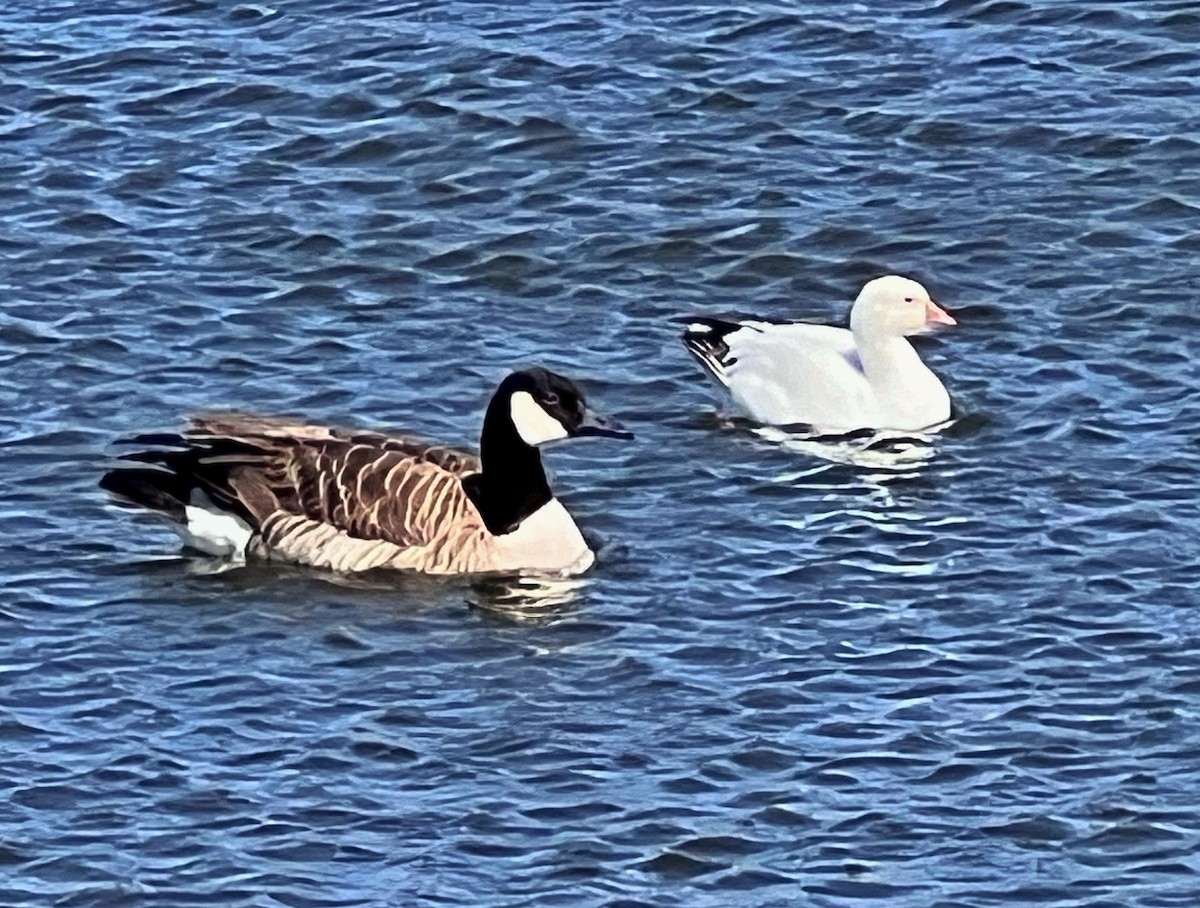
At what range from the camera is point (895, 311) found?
15547mm

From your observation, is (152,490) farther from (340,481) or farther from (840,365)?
(840,365)

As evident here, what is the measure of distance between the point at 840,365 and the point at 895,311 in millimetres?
376

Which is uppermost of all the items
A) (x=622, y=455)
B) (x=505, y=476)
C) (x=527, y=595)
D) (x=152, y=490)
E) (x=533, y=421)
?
(x=533, y=421)

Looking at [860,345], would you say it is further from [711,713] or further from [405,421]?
[711,713]

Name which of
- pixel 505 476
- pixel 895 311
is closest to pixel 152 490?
pixel 505 476

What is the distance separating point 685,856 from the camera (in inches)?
A: 416

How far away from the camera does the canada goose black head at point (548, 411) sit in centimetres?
1377

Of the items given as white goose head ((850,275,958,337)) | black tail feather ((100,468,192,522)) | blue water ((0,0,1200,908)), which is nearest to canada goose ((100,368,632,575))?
black tail feather ((100,468,192,522))

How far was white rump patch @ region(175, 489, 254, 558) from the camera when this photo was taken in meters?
13.7

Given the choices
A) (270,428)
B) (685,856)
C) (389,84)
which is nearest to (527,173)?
(389,84)

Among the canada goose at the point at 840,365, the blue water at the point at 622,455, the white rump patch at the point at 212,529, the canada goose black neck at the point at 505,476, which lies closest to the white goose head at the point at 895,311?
the canada goose at the point at 840,365

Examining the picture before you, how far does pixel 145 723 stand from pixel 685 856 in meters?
2.22

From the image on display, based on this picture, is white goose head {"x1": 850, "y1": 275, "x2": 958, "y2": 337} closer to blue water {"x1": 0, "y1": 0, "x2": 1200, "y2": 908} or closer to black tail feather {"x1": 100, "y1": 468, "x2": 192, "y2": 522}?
blue water {"x1": 0, "y1": 0, "x2": 1200, "y2": 908}

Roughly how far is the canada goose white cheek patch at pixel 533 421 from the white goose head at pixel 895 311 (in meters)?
2.32
